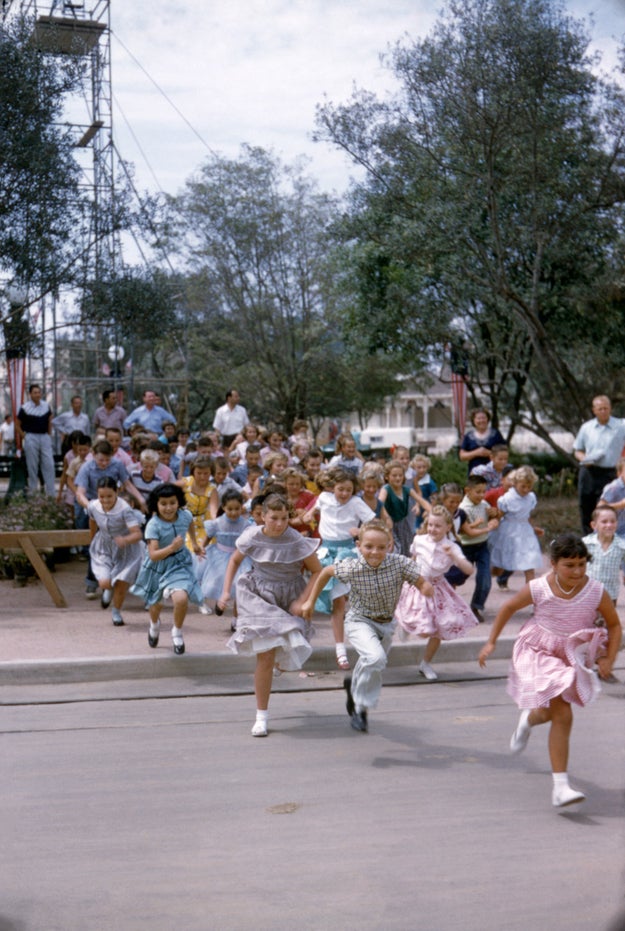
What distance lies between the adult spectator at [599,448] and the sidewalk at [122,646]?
2.42 meters

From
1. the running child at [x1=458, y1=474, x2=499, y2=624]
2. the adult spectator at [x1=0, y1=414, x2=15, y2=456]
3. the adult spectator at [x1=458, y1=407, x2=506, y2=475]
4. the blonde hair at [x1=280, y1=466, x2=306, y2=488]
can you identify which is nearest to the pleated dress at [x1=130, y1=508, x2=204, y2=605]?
the blonde hair at [x1=280, y1=466, x2=306, y2=488]

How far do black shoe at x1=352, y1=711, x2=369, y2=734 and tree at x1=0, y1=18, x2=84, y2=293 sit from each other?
339 inches

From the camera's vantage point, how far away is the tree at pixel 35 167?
12992 mm

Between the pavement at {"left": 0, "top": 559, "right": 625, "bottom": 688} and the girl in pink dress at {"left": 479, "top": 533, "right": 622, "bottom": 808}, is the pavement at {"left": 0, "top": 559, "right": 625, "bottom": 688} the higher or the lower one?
the lower one

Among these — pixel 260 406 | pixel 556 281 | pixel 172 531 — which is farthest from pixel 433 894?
pixel 260 406

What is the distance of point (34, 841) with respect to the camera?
4.67 meters

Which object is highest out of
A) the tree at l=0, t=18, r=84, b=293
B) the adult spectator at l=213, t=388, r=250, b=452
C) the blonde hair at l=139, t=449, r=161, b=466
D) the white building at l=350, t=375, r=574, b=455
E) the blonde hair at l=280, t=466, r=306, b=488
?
the tree at l=0, t=18, r=84, b=293

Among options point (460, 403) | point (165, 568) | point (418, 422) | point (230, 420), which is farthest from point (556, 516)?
point (418, 422)

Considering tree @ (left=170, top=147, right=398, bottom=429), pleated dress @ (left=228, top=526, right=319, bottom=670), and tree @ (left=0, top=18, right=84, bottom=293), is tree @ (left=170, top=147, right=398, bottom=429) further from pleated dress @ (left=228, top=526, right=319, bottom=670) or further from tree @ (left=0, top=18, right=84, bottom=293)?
pleated dress @ (left=228, top=526, right=319, bottom=670)

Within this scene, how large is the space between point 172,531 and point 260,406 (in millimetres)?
24904

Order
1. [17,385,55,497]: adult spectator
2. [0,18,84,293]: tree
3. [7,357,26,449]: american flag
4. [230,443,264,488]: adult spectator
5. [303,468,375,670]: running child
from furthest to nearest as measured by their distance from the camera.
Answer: [7,357,26,449]: american flag → [17,385,55,497]: adult spectator → [0,18,84,293]: tree → [230,443,264,488]: adult spectator → [303,468,375,670]: running child

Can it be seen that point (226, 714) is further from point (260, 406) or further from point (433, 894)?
point (260, 406)

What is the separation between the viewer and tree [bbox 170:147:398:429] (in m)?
29.5

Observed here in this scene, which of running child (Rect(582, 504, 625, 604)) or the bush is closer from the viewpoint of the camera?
running child (Rect(582, 504, 625, 604))
